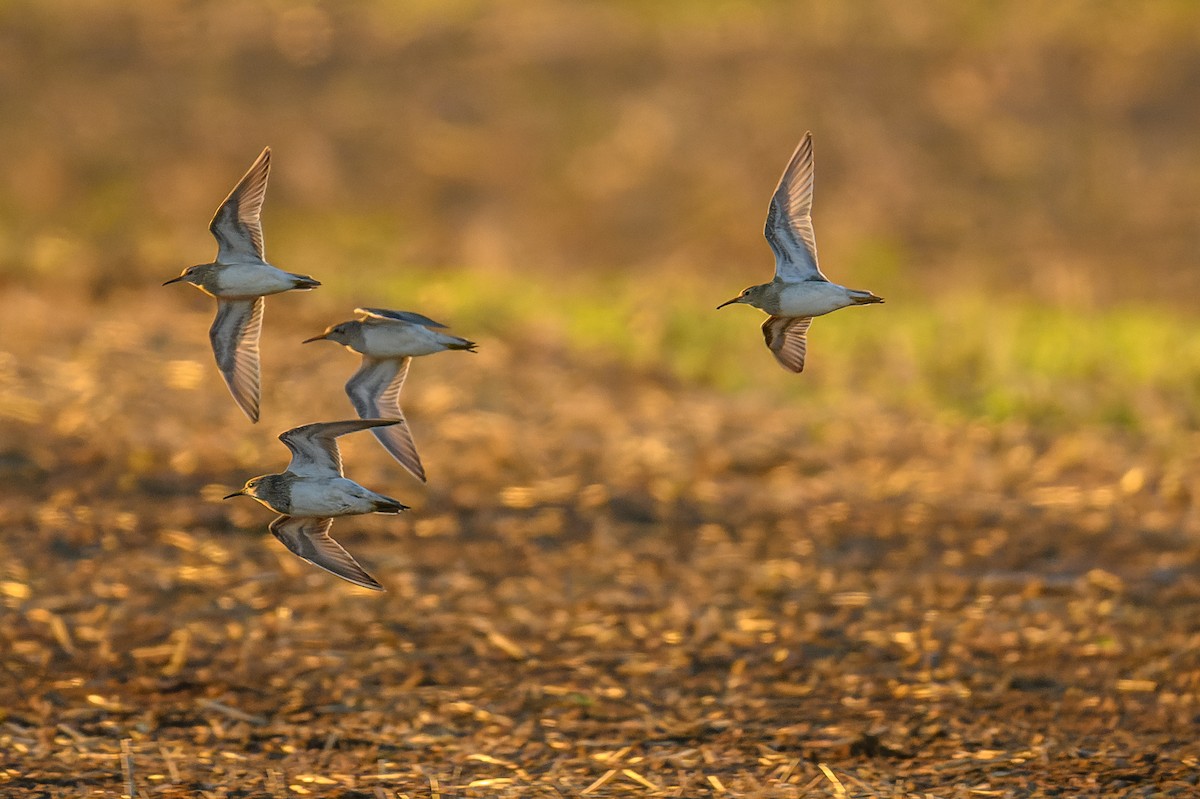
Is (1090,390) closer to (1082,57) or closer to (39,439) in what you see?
(39,439)

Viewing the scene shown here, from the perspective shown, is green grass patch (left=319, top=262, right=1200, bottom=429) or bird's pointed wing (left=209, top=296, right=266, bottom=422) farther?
green grass patch (left=319, top=262, right=1200, bottom=429)

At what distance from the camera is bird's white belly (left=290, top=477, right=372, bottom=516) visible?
5.06 meters

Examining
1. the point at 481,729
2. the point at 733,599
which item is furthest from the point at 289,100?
the point at 481,729

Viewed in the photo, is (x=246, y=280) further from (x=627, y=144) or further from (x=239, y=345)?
(x=627, y=144)

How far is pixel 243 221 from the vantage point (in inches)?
206

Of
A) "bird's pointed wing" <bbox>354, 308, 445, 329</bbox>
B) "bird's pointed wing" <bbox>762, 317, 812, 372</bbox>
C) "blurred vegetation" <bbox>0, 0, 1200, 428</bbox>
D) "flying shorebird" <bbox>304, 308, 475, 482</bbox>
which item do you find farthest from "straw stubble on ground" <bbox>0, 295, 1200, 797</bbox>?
"blurred vegetation" <bbox>0, 0, 1200, 428</bbox>

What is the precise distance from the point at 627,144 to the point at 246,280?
48.5 feet

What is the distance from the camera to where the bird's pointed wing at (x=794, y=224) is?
5.20 meters

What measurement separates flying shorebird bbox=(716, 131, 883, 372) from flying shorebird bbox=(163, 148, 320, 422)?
155 centimetres

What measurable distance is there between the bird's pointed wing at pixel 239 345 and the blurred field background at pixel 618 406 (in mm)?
1783

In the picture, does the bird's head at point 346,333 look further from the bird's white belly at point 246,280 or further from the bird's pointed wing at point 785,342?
the bird's pointed wing at point 785,342

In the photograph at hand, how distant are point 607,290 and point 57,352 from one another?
5.84 metres

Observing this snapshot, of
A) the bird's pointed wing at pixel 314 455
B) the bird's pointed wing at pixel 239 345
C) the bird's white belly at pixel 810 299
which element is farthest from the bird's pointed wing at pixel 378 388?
the bird's white belly at pixel 810 299

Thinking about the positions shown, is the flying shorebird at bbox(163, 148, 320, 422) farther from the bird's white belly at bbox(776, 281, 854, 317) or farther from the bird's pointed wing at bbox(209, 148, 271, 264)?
the bird's white belly at bbox(776, 281, 854, 317)
